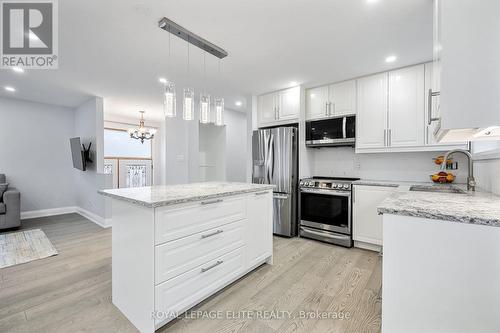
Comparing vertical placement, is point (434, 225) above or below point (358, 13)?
below

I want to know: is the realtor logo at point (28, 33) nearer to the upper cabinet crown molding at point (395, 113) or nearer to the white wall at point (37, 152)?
the white wall at point (37, 152)

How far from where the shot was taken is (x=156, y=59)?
8.93 feet

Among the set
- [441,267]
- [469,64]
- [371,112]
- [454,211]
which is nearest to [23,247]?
[441,267]

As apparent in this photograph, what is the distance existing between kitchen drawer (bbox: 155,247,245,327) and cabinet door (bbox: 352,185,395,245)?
1740mm

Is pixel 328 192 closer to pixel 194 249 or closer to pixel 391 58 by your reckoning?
pixel 391 58

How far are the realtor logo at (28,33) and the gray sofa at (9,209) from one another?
7.24 feet

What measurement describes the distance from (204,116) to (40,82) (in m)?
3.39

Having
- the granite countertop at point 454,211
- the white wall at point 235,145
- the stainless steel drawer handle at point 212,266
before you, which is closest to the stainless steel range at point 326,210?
the granite countertop at point 454,211

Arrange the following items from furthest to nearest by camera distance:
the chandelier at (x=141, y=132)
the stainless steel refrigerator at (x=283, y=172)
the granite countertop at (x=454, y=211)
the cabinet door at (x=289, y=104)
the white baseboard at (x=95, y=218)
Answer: the chandelier at (x=141, y=132) < the white baseboard at (x=95, y=218) < the cabinet door at (x=289, y=104) < the stainless steel refrigerator at (x=283, y=172) < the granite countertop at (x=454, y=211)

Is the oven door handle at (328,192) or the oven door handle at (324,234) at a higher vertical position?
the oven door handle at (328,192)

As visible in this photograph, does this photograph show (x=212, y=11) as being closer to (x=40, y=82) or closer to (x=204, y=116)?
(x=204, y=116)

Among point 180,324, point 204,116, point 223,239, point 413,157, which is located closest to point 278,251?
point 223,239

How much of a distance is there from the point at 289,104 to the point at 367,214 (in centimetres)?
205

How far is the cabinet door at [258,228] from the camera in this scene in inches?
88.0
